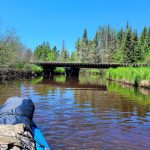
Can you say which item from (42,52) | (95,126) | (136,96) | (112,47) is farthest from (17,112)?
(42,52)

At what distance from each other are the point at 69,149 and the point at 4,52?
39.8 meters

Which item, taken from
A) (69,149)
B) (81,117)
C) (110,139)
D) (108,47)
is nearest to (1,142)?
(69,149)

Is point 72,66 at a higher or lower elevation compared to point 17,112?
higher

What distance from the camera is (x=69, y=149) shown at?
416 inches

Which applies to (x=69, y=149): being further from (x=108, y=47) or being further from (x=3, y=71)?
(x=108, y=47)

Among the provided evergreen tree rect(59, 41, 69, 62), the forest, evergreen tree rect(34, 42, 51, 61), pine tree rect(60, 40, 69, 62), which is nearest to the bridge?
the forest

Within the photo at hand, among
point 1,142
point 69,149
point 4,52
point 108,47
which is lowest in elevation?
point 69,149

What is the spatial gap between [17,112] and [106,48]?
13510cm

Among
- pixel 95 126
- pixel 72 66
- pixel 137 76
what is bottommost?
pixel 95 126

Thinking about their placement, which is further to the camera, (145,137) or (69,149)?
(145,137)

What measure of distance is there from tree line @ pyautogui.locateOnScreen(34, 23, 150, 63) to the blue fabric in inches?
3324

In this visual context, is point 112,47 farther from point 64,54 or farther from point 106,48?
point 64,54

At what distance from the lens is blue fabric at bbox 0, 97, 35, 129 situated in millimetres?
9484

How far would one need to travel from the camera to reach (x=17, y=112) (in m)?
10.2
